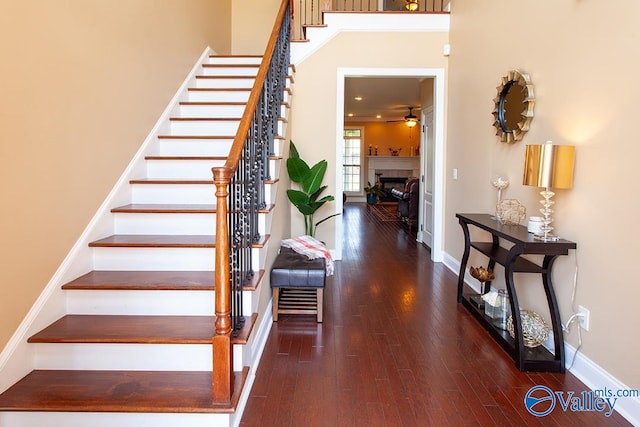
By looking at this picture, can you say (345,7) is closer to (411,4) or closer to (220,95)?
(220,95)

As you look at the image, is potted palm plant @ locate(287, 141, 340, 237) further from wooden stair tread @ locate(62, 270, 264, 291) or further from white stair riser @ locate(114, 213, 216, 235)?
wooden stair tread @ locate(62, 270, 264, 291)

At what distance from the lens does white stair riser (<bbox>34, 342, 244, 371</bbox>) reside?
2.07 metres

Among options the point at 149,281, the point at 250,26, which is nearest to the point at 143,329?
the point at 149,281

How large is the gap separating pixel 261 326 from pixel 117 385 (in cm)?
108

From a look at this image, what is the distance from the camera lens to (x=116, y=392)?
6.31 feet

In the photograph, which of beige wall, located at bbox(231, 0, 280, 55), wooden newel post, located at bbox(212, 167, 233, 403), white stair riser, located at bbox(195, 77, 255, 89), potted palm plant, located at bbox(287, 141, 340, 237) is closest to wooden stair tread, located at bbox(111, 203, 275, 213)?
wooden newel post, located at bbox(212, 167, 233, 403)

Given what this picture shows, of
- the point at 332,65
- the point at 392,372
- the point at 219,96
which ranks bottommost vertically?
the point at 392,372

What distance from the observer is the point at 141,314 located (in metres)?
2.37

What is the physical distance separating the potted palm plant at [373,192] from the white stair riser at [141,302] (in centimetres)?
1069

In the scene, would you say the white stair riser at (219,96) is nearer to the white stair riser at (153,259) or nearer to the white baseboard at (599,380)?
the white stair riser at (153,259)

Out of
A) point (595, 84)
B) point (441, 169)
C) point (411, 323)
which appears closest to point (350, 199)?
point (441, 169)

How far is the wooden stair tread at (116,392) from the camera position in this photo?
1.82 meters

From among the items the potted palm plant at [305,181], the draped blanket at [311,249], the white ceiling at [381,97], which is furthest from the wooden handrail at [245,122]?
the white ceiling at [381,97]

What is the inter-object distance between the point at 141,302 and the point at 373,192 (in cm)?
1089
